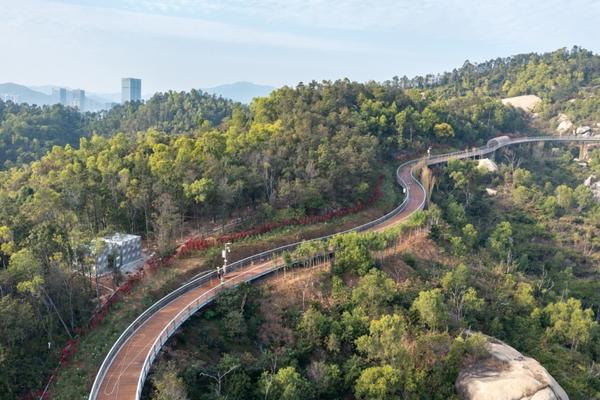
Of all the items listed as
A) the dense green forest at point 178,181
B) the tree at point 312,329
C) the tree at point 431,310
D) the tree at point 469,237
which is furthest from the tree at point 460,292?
the tree at point 312,329

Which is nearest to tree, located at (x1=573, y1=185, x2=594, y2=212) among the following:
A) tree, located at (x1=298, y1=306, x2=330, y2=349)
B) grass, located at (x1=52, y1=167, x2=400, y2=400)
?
grass, located at (x1=52, y1=167, x2=400, y2=400)

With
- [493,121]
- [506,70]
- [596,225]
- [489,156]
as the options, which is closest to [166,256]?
[596,225]

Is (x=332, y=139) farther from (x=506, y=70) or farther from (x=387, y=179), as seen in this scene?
(x=506, y=70)

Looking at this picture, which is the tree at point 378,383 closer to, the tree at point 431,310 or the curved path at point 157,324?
the tree at point 431,310

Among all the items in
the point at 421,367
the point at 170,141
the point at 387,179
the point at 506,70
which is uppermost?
the point at 506,70

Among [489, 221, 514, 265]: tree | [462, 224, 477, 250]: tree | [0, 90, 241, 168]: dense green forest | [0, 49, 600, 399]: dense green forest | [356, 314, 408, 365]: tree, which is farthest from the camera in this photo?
[0, 90, 241, 168]: dense green forest

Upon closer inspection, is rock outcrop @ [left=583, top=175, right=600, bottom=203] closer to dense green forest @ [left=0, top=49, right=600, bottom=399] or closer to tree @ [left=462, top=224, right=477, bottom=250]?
dense green forest @ [left=0, top=49, right=600, bottom=399]
